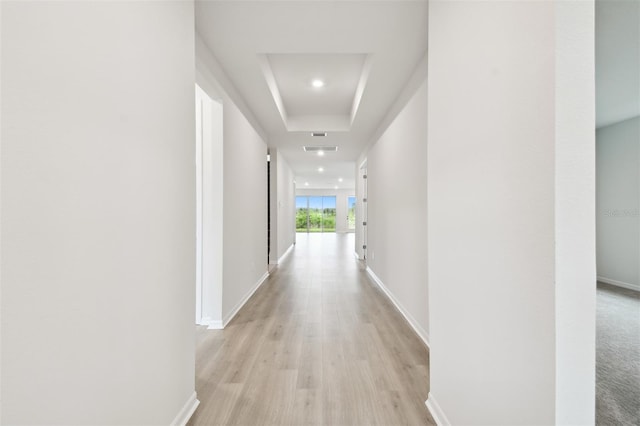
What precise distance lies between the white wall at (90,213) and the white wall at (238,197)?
123cm

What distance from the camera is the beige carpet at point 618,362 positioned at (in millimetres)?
1673

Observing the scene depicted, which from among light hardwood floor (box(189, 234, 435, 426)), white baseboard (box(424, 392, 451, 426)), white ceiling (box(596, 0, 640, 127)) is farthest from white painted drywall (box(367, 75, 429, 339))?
white ceiling (box(596, 0, 640, 127))

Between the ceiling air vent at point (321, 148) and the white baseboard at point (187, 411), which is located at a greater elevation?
the ceiling air vent at point (321, 148)

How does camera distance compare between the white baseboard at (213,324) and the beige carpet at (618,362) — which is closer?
the beige carpet at (618,362)

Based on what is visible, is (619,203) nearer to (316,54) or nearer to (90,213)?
(316,54)

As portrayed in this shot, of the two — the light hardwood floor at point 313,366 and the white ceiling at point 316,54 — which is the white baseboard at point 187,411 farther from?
the white ceiling at point 316,54

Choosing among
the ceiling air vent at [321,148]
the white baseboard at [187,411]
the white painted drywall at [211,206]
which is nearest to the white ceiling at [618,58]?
the white painted drywall at [211,206]

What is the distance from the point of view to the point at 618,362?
223 centimetres

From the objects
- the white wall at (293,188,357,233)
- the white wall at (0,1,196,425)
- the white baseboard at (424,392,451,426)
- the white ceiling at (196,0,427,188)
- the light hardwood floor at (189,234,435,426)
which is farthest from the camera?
the white wall at (293,188,357,233)

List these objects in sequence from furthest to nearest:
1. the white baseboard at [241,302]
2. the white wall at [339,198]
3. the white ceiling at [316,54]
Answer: the white wall at [339,198] → the white baseboard at [241,302] → the white ceiling at [316,54]

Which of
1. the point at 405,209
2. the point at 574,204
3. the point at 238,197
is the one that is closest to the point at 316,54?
the point at 238,197

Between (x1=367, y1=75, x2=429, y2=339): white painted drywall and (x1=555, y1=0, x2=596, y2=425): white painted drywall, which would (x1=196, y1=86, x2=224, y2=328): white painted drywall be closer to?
(x1=367, y1=75, x2=429, y2=339): white painted drywall

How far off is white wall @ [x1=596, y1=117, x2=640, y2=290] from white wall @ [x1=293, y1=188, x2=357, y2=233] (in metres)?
11.4

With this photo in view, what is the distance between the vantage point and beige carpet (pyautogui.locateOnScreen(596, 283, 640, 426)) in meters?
1.67
